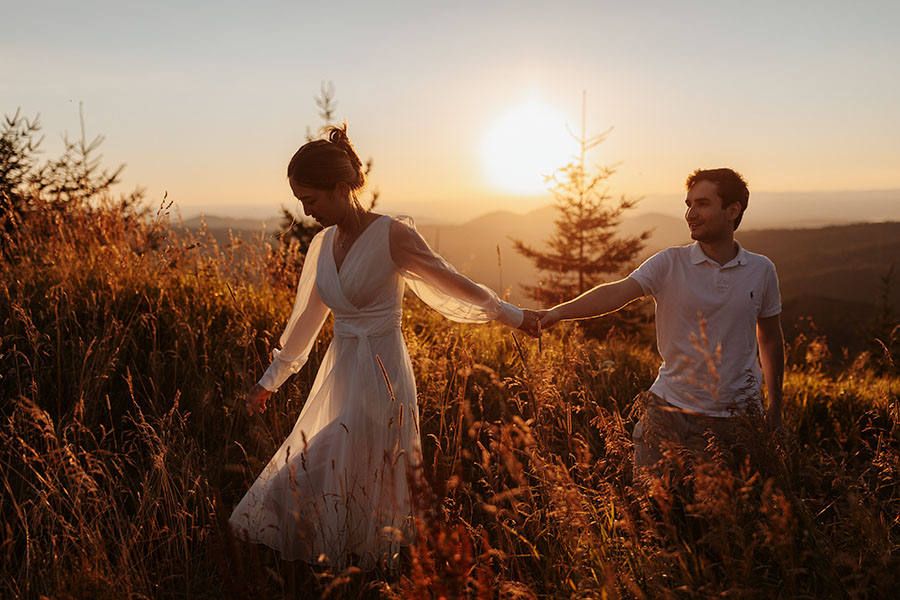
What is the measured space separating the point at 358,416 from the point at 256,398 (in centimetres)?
73

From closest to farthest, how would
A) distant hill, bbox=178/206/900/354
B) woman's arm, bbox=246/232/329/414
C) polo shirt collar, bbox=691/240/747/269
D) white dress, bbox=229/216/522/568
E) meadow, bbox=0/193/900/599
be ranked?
meadow, bbox=0/193/900/599
white dress, bbox=229/216/522/568
polo shirt collar, bbox=691/240/747/269
woman's arm, bbox=246/232/329/414
distant hill, bbox=178/206/900/354

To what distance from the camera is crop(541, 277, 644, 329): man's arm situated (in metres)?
3.74

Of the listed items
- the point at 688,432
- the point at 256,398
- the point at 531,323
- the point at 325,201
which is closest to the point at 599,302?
the point at 531,323

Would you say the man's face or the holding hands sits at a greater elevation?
the man's face

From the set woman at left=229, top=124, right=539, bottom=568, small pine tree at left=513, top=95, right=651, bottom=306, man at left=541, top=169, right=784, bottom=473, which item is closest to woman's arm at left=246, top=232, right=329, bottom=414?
woman at left=229, top=124, right=539, bottom=568

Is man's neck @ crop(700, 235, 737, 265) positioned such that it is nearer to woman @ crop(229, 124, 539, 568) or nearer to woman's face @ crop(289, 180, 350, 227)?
woman @ crop(229, 124, 539, 568)

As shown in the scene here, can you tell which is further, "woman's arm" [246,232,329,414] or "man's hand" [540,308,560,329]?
"man's hand" [540,308,560,329]

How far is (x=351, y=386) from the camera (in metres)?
3.31

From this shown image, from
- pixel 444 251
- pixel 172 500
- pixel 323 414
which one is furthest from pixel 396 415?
pixel 444 251

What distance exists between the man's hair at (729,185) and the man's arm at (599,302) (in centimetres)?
68

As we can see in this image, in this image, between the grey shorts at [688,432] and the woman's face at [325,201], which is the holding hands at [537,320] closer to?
the grey shorts at [688,432]

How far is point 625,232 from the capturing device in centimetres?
2025

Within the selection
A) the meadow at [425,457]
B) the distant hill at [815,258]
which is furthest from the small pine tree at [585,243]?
the meadow at [425,457]

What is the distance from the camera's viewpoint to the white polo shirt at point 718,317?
3469mm
